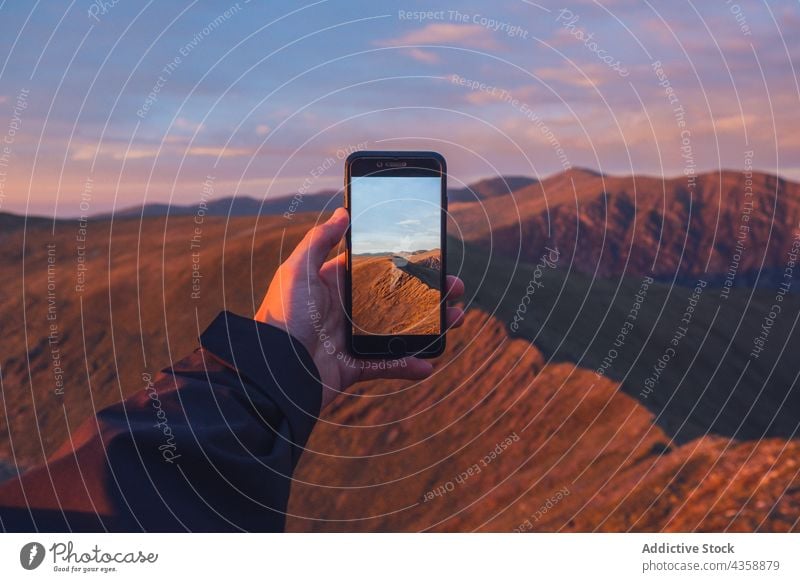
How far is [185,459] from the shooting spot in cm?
265

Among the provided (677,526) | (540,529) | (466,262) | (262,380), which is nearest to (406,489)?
(540,529)

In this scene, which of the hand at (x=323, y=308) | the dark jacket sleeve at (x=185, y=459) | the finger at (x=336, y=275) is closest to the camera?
the dark jacket sleeve at (x=185, y=459)

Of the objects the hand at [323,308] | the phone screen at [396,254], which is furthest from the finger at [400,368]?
the phone screen at [396,254]

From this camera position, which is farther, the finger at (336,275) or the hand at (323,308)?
the finger at (336,275)

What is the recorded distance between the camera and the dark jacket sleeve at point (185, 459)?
2.54 metres

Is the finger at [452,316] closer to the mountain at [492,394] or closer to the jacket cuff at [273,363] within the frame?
the jacket cuff at [273,363]

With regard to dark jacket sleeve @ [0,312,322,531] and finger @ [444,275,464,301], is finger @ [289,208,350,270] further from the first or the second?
dark jacket sleeve @ [0,312,322,531]

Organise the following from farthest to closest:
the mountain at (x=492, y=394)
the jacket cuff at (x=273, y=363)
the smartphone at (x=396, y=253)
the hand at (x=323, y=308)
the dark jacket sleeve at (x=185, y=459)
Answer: the mountain at (x=492, y=394) → the smartphone at (x=396, y=253) → the hand at (x=323, y=308) → the jacket cuff at (x=273, y=363) → the dark jacket sleeve at (x=185, y=459)

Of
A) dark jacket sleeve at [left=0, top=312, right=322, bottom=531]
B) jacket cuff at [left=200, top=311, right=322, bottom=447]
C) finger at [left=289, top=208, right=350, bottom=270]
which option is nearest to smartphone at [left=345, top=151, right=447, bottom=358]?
finger at [left=289, top=208, right=350, bottom=270]

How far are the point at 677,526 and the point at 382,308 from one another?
5954 mm

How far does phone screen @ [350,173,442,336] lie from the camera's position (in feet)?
15.5

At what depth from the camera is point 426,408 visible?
50.2 ft

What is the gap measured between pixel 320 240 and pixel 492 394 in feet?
38.8

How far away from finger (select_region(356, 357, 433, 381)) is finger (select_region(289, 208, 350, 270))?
2.16ft
